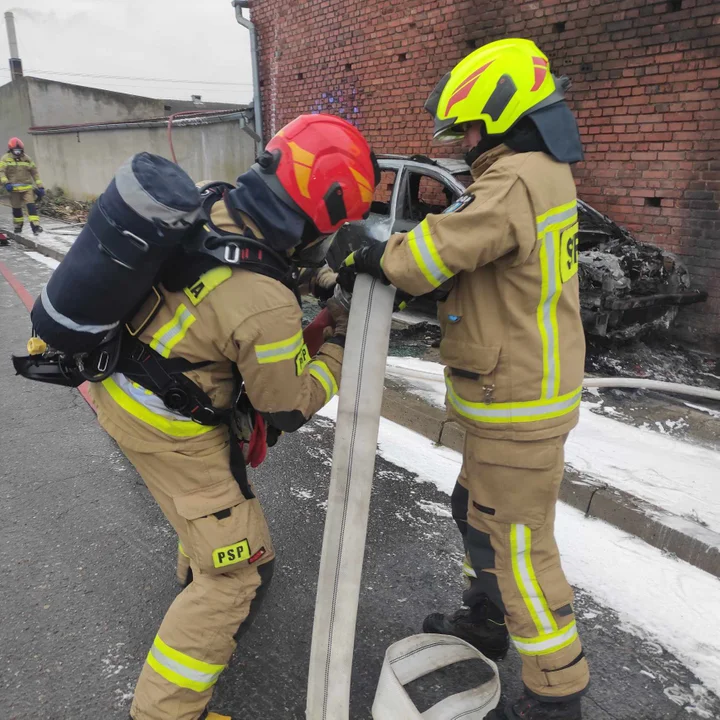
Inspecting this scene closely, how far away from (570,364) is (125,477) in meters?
2.58

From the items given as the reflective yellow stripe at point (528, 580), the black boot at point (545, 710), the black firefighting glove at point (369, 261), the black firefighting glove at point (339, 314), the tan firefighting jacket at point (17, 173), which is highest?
the black firefighting glove at point (369, 261)

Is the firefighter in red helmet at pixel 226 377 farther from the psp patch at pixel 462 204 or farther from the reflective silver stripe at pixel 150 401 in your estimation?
the psp patch at pixel 462 204

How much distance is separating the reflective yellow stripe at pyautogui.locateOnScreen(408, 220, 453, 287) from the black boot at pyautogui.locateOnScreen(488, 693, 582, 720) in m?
1.24

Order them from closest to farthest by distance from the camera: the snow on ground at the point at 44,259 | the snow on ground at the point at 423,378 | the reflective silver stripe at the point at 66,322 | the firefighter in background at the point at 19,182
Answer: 1. the reflective silver stripe at the point at 66,322
2. the snow on ground at the point at 423,378
3. the snow on ground at the point at 44,259
4. the firefighter in background at the point at 19,182

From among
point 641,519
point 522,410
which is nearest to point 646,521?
point 641,519

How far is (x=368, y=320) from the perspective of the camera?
1.67 m

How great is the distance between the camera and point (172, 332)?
1.67 meters

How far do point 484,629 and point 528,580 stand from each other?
0.52 metres

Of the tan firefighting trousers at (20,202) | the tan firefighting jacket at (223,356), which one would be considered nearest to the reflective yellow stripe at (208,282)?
the tan firefighting jacket at (223,356)

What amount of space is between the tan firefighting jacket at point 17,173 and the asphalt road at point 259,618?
454 inches

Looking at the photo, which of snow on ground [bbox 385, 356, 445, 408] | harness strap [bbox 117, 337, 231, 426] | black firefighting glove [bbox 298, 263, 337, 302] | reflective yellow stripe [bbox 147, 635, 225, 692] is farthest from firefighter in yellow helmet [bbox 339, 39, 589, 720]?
snow on ground [bbox 385, 356, 445, 408]

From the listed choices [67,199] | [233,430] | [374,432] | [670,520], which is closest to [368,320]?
[374,432]

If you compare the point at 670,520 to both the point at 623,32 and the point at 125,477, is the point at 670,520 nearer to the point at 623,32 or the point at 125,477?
Answer: the point at 125,477

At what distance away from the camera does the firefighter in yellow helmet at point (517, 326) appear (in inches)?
61.7
